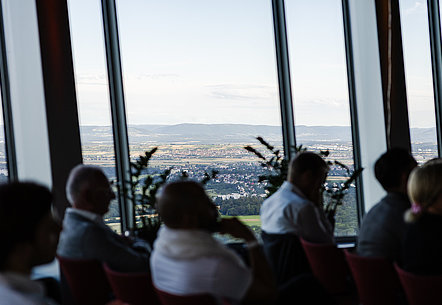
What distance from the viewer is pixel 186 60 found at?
220 inches

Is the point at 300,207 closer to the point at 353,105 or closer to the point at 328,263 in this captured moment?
the point at 328,263

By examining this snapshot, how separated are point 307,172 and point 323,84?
257 cm

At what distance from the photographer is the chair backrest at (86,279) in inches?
115

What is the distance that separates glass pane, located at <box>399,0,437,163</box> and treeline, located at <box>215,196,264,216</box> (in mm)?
1938

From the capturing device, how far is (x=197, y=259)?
2.19 metres

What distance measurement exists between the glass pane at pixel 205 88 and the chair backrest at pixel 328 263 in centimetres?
248

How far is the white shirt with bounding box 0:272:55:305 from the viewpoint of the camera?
51.8 inches

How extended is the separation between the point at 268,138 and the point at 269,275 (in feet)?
11.5

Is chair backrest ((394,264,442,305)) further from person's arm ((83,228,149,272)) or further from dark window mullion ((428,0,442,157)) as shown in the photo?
dark window mullion ((428,0,442,157))

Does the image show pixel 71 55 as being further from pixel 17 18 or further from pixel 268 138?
pixel 268 138

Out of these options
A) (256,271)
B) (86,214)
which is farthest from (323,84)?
(256,271)

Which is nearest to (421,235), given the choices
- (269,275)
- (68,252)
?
(269,275)

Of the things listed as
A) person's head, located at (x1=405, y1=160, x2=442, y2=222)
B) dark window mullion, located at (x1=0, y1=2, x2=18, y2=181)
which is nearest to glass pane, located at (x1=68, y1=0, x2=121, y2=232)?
dark window mullion, located at (x1=0, y1=2, x2=18, y2=181)

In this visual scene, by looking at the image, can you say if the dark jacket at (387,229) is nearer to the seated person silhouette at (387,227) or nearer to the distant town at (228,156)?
the seated person silhouette at (387,227)
